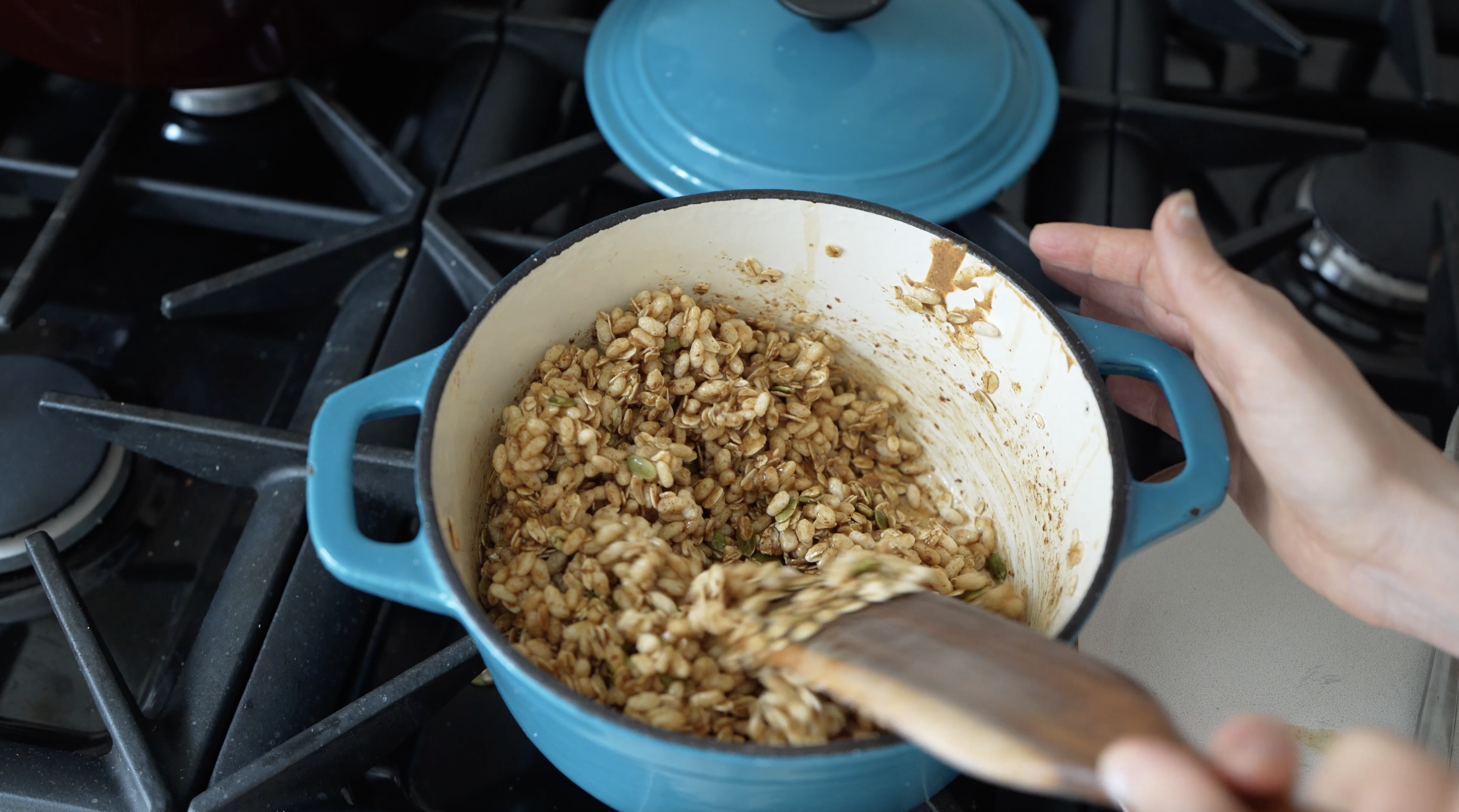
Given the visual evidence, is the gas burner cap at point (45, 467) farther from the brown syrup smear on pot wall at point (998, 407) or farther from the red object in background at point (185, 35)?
the brown syrup smear on pot wall at point (998, 407)

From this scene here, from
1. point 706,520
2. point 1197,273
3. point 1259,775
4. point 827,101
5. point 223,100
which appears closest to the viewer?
point 1259,775

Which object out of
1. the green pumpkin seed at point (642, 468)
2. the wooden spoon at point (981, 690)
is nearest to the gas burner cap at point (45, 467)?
the green pumpkin seed at point (642, 468)

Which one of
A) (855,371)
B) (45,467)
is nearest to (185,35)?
(45,467)

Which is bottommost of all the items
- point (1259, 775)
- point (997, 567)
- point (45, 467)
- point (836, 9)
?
point (997, 567)

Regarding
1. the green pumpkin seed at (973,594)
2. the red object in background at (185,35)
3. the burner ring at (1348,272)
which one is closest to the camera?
the green pumpkin seed at (973,594)

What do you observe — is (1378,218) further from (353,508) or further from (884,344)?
(353,508)

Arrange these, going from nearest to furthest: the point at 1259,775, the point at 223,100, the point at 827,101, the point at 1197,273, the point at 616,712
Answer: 1. the point at 1259,775
2. the point at 616,712
3. the point at 1197,273
4. the point at 827,101
5. the point at 223,100

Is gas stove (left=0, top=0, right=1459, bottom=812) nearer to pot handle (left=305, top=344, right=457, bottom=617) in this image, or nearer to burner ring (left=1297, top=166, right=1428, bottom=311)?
burner ring (left=1297, top=166, right=1428, bottom=311)
